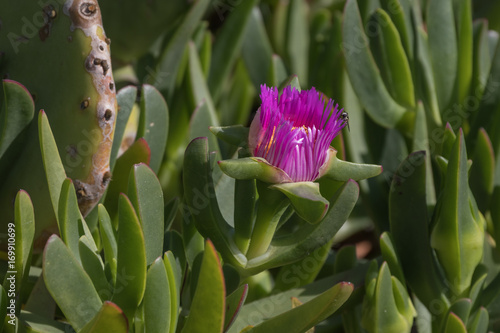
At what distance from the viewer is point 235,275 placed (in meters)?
0.69

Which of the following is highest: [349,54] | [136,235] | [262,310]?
[349,54]

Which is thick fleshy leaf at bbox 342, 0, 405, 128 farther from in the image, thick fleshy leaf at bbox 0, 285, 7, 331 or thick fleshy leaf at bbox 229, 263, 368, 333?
thick fleshy leaf at bbox 0, 285, 7, 331

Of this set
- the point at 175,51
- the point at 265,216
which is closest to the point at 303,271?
the point at 265,216

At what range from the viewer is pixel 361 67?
0.90m

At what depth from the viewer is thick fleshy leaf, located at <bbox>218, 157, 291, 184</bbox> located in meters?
0.57

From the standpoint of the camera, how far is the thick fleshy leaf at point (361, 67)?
34.8 inches

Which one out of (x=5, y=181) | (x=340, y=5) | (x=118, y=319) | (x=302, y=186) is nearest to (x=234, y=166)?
(x=302, y=186)

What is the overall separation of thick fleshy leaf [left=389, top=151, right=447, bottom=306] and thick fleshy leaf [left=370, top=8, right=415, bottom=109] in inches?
8.4

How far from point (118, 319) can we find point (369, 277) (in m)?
0.30

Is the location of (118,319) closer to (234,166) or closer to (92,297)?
(92,297)

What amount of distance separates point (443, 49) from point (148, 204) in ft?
1.78

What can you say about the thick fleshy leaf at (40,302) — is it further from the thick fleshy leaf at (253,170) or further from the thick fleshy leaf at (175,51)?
the thick fleshy leaf at (175,51)

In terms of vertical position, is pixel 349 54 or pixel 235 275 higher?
pixel 349 54

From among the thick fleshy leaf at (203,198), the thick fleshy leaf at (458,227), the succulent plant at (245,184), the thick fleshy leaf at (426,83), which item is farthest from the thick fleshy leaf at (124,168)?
the thick fleshy leaf at (426,83)
